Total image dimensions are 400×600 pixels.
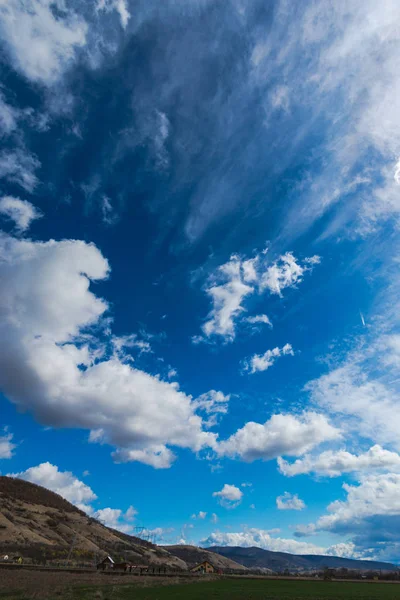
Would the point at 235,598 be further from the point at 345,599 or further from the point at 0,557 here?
the point at 0,557

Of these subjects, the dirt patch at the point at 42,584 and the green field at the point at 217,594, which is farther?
the green field at the point at 217,594

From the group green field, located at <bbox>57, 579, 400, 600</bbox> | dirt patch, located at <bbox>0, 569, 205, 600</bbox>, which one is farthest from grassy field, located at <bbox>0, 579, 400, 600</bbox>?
dirt patch, located at <bbox>0, 569, 205, 600</bbox>

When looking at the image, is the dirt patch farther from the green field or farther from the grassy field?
the green field

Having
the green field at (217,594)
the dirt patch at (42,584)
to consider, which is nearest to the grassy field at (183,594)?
the green field at (217,594)

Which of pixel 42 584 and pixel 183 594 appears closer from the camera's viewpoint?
pixel 183 594

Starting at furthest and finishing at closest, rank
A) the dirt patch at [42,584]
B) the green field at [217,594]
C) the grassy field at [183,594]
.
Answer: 1. the green field at [217,594]
2. the grassy field at [183,594]
3. the dirt patch at [42,584]

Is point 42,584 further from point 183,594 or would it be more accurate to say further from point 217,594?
point 217,594

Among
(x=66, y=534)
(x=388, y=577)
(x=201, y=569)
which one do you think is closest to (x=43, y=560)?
(x=201, y=569)

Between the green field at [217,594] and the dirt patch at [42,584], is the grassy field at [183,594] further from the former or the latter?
the dirt patch at [42,584]

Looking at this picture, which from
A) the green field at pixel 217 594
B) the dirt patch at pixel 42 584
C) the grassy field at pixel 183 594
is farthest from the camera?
the green field at pixel 217 594

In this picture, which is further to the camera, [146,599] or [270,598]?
[270,598]

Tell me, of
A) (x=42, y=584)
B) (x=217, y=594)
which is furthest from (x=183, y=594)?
(x=42, y=584)

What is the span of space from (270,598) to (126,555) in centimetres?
17598

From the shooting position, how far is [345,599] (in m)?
49.5
